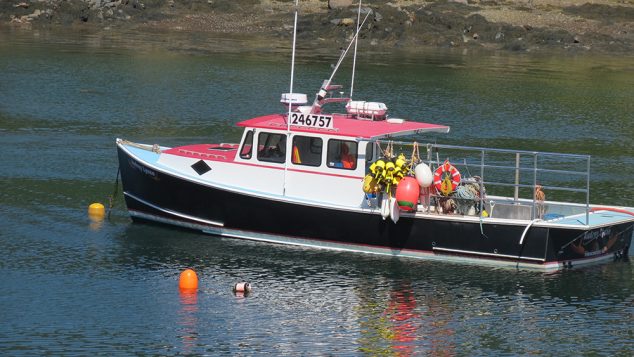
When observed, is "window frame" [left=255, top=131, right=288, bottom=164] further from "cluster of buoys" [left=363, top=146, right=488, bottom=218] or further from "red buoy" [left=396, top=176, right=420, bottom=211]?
"red buoy" [left=396, top=176, right=420, bottom=211]

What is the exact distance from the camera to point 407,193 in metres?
19.8

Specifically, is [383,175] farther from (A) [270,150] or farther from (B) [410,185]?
(A) [270,150]

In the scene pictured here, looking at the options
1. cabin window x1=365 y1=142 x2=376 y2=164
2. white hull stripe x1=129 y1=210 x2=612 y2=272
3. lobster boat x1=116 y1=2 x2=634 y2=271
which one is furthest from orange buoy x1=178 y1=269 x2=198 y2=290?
cabin window x1=365 y1=142 x2=376 y2=164

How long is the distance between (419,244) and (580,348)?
4187 millimetres

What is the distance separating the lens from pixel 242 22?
60.4m

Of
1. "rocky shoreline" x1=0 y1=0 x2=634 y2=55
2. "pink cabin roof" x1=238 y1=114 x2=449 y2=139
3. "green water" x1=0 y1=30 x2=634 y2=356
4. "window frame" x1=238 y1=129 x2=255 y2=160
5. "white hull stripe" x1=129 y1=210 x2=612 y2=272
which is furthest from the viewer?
"rocky shoreline" x1=0 y1=0 x2=634 y2=55

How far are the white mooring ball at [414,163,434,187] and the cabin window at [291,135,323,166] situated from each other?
200cm

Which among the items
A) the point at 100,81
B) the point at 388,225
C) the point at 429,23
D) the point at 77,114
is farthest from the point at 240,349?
the point at 429,23

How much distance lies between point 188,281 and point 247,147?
135 inches

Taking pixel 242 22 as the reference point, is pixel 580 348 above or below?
below

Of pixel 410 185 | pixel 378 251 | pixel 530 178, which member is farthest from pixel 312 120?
pixel 530 178

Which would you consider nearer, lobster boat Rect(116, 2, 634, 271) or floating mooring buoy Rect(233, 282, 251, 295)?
floating mooring buoy Rect(233, 282, 251, 295)

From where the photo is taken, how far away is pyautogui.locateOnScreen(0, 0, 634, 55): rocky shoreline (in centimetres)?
5762

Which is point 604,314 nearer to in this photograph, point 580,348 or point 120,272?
point 580,348
